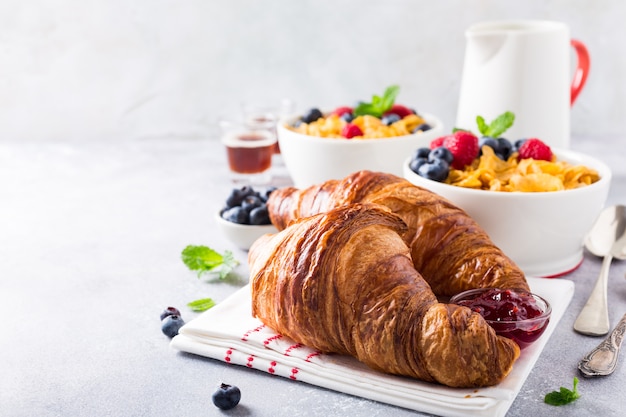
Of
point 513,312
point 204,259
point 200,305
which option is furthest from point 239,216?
point 513,312

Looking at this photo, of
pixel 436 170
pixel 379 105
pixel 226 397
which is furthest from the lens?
pixel 379 105

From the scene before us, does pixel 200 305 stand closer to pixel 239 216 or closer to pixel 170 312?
pixel 170 312

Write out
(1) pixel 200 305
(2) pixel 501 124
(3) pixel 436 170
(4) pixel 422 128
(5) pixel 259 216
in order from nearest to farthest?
(1) pixel 200 305, (3) pixel 436 170, (5) pixel 259 216, (2) pixel 501 124, (4) pixel 422 128

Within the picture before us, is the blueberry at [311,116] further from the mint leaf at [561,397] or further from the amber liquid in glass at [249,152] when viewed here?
the mint leaf at [561,397]

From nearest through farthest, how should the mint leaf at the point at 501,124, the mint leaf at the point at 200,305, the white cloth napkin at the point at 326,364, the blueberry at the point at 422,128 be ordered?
the white cloth napkin at the point at 326,364, the mint leaf at the point at 200,305, the mint leaf at the point at 501,124, the blueberry at the point at 422,128

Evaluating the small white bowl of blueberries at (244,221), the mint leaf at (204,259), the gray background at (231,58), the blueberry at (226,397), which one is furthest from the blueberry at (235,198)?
the gray background at (231,58)

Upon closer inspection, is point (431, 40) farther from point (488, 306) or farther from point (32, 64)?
point (488, 306)

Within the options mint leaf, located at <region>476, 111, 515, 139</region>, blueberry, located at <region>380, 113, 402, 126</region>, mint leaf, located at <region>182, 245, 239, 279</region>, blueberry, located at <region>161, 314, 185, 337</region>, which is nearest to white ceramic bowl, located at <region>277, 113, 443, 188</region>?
blueberry, located at <region>380, 113, 402, 126</region>
